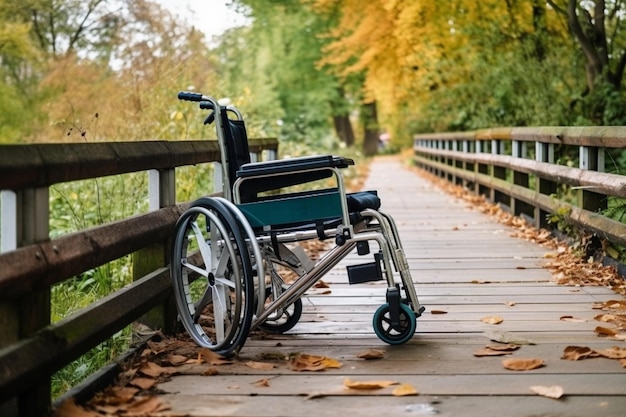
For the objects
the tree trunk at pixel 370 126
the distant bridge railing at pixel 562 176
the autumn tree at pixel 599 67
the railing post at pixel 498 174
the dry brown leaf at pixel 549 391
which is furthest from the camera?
the tree trunk at pixel 370 126

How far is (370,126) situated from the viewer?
38969 millimetres

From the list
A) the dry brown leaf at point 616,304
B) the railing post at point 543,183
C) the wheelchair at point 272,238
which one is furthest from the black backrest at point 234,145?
the railing post at point 543,183

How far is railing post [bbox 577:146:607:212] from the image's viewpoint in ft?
19.9

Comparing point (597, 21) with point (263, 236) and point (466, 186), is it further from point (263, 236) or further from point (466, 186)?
point (263, 236)

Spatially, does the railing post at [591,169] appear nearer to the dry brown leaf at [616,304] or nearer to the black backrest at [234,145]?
the dry brown leaf at [616,304]

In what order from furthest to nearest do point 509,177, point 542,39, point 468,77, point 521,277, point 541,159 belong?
point 468,77 < point 542,39 < point 509,177 < point 541,159 < point 521,277

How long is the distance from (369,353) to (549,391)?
2.78 ft

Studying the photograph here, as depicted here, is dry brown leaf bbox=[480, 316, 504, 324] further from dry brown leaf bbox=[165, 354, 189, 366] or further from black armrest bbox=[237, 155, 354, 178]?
dry brown leaf bbox=[165, 354, 189, 366]

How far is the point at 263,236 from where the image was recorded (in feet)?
12.6

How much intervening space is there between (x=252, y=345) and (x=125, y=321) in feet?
2.52

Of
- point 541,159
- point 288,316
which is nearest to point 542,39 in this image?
point 541,159

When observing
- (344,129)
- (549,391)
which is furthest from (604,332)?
(344,129)

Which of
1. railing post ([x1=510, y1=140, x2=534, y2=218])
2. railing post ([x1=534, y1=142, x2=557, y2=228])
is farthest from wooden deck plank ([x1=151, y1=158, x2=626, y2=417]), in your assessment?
railing post ([x1=510, y1=140, x2=534, y2=218])

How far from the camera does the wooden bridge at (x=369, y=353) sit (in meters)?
2.67
